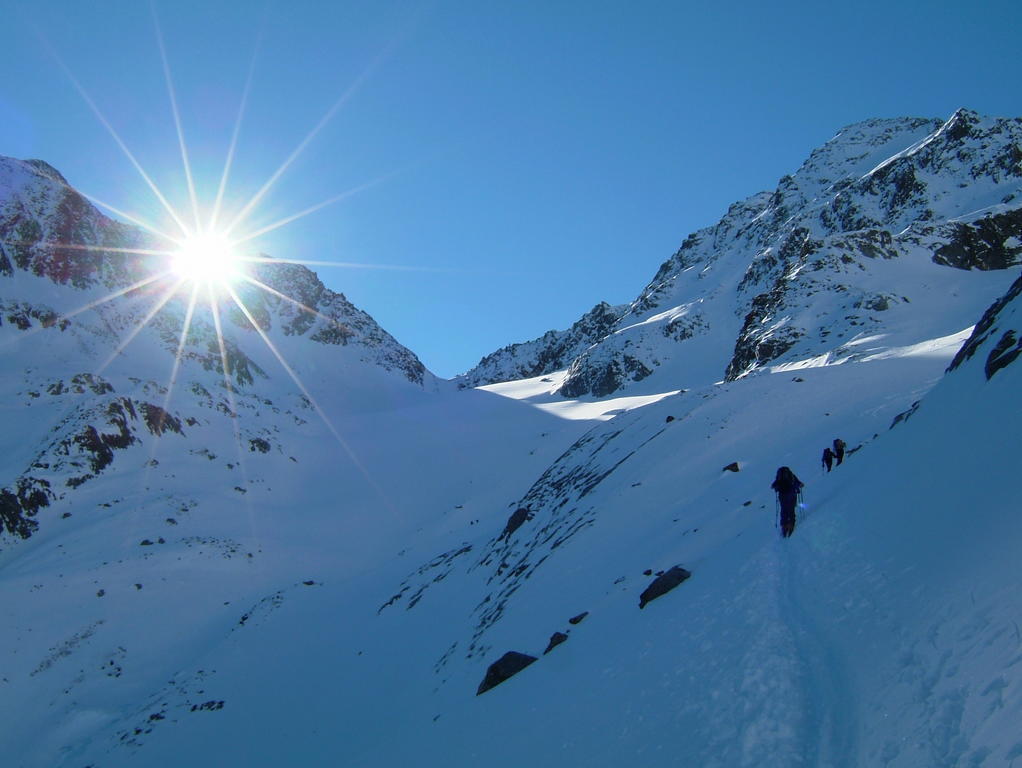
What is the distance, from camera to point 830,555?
10.1m

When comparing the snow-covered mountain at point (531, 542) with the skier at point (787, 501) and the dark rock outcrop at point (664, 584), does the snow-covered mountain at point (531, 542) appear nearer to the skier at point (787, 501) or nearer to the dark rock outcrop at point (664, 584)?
the dark rock outcrop at point (664, 584)

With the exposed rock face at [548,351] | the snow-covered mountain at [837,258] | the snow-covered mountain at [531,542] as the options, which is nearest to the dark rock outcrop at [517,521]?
the snow-covered mountain at [531,542]

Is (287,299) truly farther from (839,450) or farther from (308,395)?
(839,450)

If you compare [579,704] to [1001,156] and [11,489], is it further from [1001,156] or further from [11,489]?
[1001,156]

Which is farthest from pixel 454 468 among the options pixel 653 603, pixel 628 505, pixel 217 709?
pixel 653 603

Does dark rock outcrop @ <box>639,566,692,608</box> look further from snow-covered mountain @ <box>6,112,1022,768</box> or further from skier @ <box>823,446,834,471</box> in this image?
skier @ <box>823,446,834,471</box>

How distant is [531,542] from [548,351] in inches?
5994

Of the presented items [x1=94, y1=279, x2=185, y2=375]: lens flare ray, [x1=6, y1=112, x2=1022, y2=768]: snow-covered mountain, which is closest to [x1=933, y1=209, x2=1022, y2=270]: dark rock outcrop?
[x1=6, y1=112, x2=1022, y2=768]: snow-covered mountain

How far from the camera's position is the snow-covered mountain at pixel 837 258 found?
46906mm

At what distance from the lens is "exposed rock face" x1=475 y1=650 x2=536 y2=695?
540 inches

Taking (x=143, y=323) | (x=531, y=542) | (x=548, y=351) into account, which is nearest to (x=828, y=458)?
(x=531, y=542)

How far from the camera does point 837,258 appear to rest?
52.9 metres

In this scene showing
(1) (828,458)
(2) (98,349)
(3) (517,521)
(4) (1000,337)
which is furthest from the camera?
(2) (98,349)

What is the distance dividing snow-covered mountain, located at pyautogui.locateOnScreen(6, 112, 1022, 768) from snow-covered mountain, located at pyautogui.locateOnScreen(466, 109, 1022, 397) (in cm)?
58
